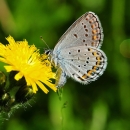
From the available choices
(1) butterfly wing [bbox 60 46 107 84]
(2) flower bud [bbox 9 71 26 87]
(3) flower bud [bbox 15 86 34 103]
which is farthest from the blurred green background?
(2) flower bud [bbox 9 71 26 87]

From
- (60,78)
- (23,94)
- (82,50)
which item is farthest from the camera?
(82,50)

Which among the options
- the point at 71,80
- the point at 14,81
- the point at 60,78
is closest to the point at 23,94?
the point at 14,81

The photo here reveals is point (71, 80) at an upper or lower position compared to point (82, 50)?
lower

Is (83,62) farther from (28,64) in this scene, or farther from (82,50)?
(28,64)

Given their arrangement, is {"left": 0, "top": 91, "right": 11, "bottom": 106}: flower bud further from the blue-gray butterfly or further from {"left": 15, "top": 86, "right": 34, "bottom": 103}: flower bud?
the blue-gray butterfly

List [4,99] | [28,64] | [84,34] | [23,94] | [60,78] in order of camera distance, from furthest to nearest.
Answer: [84,34] → [60,78] → [28,64] → [23,94] → [4,99]

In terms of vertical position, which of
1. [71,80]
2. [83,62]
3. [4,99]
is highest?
[4,99]

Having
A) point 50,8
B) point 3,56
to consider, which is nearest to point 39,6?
point 50,8
